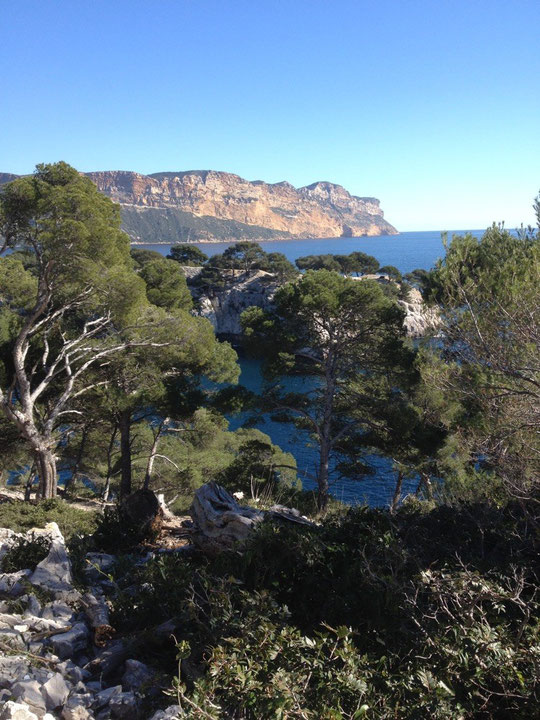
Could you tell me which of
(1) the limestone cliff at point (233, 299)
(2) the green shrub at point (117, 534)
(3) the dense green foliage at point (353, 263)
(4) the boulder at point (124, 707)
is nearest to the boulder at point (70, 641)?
(4) the boulder at point (124, 707)

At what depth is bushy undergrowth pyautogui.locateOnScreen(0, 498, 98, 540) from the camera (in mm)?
7488

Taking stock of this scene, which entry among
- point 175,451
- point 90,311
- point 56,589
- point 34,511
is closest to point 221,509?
point 56,589

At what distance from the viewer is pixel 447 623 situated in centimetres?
327

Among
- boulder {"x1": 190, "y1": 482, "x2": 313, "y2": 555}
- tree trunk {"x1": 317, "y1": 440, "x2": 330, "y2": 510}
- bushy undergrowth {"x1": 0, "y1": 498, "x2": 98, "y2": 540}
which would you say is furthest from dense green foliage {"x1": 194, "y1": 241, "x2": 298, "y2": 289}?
boulder {"x1": 190, "y1": 482, "x2": 313, "y2": 555}

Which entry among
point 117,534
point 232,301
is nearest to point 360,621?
point 117,534

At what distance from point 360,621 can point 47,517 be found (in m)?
6.18

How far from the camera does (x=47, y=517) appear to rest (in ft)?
26.2

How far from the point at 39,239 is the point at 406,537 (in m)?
8.17

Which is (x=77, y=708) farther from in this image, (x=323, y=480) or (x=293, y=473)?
(x=293, y=473)

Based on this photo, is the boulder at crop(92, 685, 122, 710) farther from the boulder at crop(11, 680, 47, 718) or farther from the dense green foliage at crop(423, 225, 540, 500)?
the dense green foliage at crop(423, 225, 540, 500)

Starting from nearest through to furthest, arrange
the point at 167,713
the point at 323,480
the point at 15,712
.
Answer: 1. the point at 15,712
2. the point at 167,713
3. the point at 323,480

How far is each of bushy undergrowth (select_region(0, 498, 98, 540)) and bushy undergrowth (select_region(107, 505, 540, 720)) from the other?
10.5 ft

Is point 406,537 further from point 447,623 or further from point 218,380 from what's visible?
point 218,380

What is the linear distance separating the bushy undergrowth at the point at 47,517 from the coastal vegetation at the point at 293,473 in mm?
48
